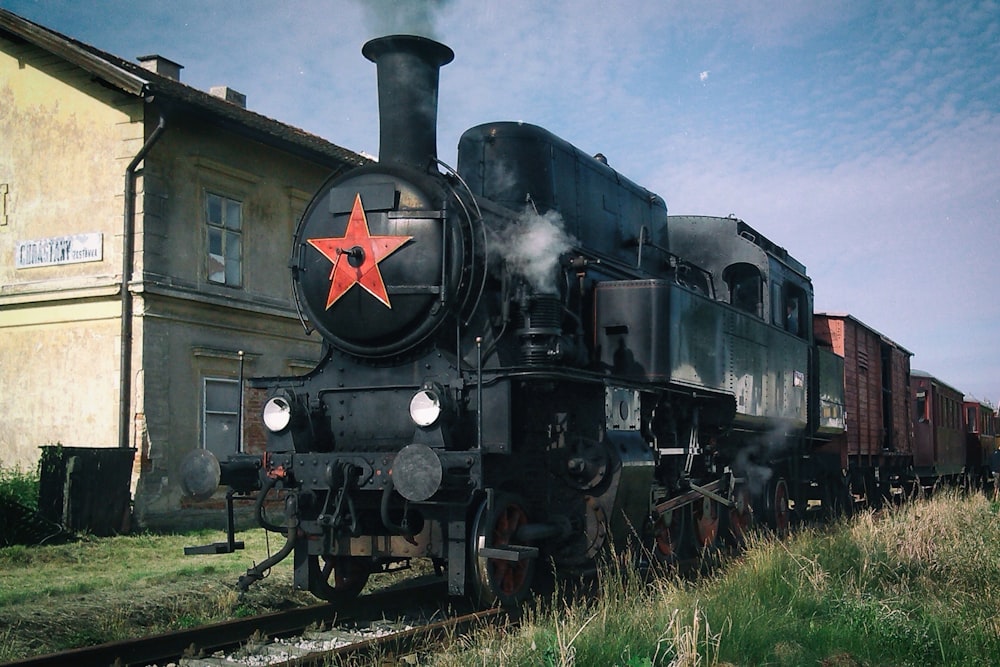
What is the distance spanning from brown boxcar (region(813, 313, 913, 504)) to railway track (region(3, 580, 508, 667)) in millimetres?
8428

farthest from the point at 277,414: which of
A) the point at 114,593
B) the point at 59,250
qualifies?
the point at 59,250

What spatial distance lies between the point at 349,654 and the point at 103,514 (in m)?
7.71

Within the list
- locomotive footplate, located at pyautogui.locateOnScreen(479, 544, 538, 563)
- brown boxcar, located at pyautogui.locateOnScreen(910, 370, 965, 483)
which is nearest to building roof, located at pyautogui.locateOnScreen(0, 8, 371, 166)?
locomotive footplate, located at pyautogui.locateOnScreen(479, 544, 538, 563)

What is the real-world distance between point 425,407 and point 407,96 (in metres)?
2.40

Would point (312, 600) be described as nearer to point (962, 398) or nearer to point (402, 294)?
point (402, 294)

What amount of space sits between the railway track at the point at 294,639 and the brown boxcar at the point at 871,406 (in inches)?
332

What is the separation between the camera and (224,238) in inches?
591

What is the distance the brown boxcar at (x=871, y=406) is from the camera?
14391mm

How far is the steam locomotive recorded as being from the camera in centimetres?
672

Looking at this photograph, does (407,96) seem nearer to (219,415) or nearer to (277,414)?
(277,414)

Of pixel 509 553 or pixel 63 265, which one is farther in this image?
pixel 63 265

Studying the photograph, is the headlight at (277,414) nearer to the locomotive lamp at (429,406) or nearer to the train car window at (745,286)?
the locomotive lamp at (429,406)

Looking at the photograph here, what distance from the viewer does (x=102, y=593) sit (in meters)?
7.79

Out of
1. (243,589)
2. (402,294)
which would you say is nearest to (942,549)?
(402,294)
